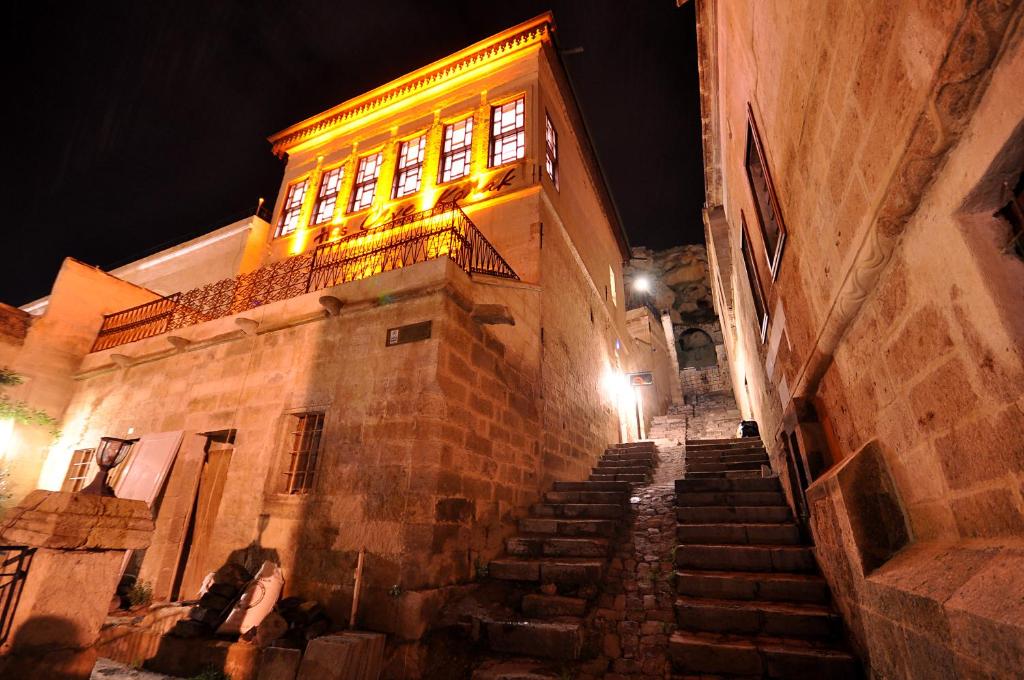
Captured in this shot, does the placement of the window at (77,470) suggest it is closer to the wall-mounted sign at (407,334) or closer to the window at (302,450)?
the window at (302,450)

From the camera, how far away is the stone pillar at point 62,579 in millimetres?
3453

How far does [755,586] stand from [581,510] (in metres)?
2.84

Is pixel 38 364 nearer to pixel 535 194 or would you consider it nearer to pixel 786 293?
pixel 535 194

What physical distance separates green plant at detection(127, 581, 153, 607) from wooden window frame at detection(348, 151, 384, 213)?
362 inches

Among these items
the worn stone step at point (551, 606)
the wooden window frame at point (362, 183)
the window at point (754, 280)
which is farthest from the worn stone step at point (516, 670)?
the wooden window frame at point (362, 183)

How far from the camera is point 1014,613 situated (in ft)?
4.30

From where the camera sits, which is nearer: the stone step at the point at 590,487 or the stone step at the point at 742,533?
the stone step at the point at 742,533

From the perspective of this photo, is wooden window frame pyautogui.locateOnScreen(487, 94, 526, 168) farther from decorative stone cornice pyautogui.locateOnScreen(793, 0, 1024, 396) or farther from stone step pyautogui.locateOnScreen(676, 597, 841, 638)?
stone step pyautogui.locateOnScreen(676, 597, 841, 638)

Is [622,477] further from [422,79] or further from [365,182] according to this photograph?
[422,79]

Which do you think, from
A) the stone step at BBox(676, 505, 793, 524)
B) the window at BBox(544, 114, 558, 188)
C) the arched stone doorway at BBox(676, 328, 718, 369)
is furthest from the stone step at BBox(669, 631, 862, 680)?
the arched stone doorway at BBox(676, 328, 718, 369)

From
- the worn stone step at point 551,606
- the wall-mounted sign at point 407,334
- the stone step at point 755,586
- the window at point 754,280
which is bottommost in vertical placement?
the worn stone step at point 551,606

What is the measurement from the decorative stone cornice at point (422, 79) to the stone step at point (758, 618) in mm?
13112

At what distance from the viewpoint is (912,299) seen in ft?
6.94

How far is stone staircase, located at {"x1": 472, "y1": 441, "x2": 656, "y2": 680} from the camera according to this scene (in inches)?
162
